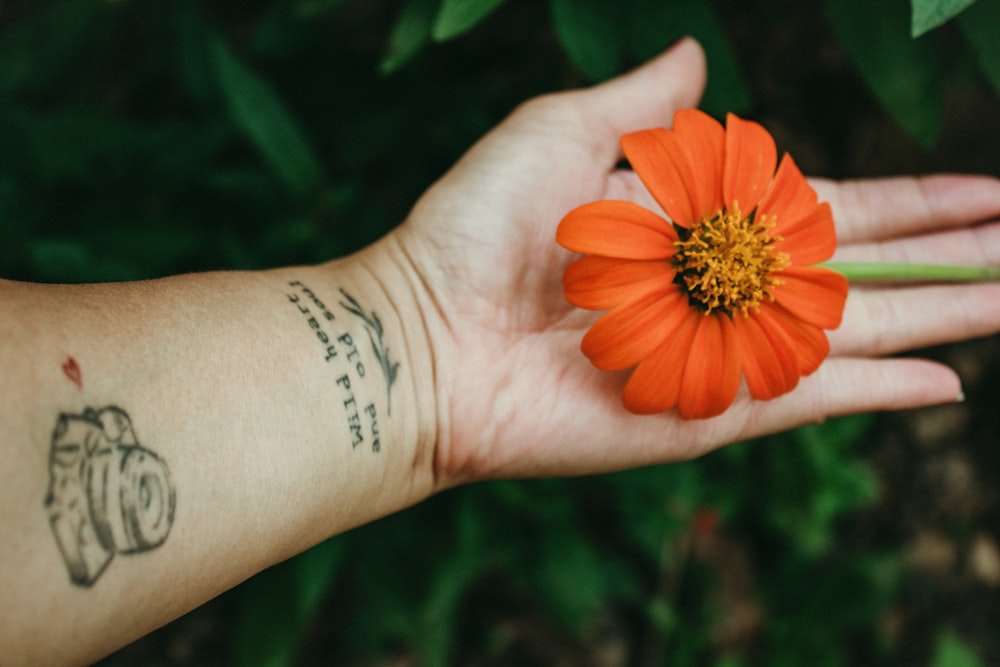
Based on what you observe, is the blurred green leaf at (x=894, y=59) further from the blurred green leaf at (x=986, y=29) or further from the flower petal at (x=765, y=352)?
the flower petal at (x=765, y=352)

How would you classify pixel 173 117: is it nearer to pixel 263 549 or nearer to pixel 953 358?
pixel 263 549

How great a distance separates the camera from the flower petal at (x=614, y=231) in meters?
1.06

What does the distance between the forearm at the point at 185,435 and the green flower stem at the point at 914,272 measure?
0.77m

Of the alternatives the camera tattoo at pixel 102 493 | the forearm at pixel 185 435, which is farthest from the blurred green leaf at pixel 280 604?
the camera tattoo at pixel 102 493

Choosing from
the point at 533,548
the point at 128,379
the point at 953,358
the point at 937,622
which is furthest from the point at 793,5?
the point at 937,622

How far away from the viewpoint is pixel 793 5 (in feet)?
5.60

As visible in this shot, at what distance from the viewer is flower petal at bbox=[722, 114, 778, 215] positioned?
1.13 meters

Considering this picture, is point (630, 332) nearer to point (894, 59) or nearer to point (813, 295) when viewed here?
point (813, 295)

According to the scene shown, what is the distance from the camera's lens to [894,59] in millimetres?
1221

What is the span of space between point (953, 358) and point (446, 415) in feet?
5.85

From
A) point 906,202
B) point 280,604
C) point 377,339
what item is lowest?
point 280,604

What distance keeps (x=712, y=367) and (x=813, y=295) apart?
21 cm

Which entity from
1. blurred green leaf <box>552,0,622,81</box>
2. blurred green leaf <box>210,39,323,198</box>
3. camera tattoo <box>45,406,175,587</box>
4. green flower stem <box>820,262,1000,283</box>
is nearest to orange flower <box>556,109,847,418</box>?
green flower stem <box>820,262,1000,283</box>

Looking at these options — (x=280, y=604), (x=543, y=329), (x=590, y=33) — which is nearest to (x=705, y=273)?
(x=543, y=329)
